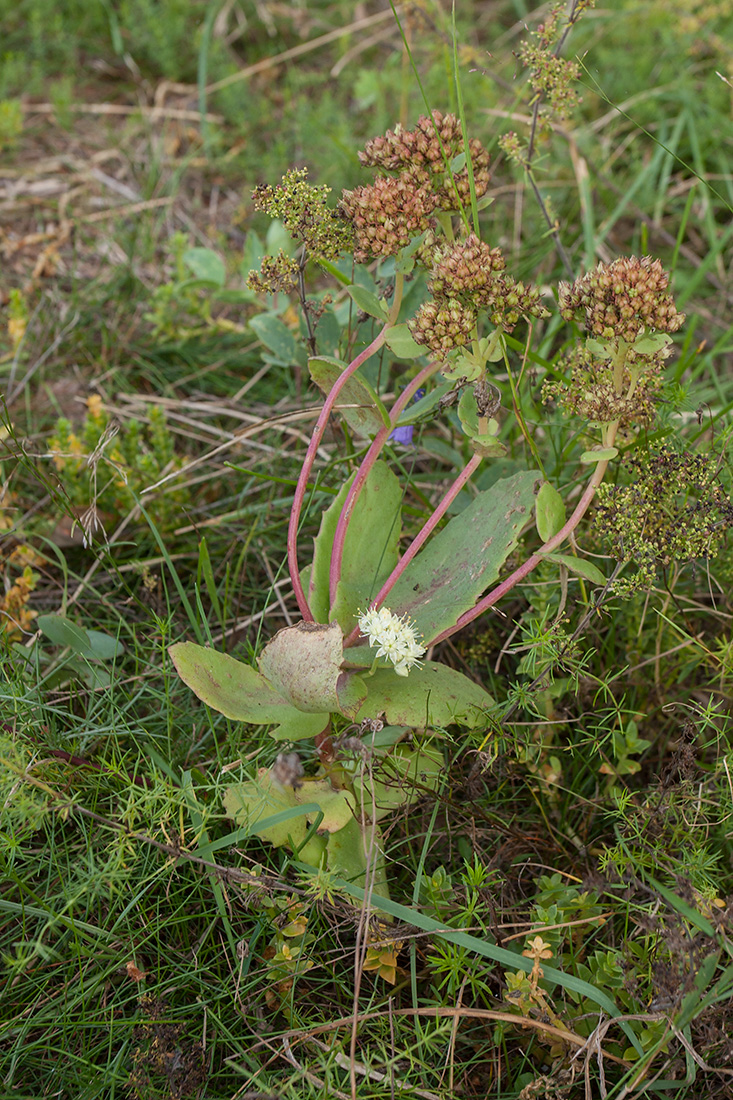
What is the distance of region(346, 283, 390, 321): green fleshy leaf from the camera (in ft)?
6.39

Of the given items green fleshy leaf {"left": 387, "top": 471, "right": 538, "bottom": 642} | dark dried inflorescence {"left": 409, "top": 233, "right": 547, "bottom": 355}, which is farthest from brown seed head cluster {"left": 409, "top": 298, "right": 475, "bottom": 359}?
green fleshy leaf {"left": 387, "top": 471, "right": 538, "bottom": 642}

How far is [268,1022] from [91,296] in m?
2.80

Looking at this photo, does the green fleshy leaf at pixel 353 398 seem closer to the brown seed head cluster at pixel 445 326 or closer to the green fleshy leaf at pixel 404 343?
the green fleshy leaf at pixel 404 343

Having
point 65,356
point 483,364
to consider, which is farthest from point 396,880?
point 65,356

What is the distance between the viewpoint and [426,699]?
197 centimetres

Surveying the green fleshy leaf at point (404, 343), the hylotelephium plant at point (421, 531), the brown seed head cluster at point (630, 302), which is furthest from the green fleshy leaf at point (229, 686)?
the brown seed head cluster at point (630, 302)

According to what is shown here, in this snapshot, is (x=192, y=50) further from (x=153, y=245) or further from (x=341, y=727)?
(x=341, y=727)

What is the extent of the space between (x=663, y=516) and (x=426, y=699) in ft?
2.37

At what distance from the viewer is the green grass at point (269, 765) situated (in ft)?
5.75

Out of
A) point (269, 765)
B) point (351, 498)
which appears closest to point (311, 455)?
point (351, 498)

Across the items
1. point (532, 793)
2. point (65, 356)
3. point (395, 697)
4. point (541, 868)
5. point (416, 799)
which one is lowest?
point (541, 868)

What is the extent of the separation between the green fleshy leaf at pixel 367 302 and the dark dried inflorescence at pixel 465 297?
161 millimetres

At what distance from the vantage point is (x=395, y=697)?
2.02 meters

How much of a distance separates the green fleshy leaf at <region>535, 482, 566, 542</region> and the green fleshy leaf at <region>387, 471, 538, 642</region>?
0.05 meters
